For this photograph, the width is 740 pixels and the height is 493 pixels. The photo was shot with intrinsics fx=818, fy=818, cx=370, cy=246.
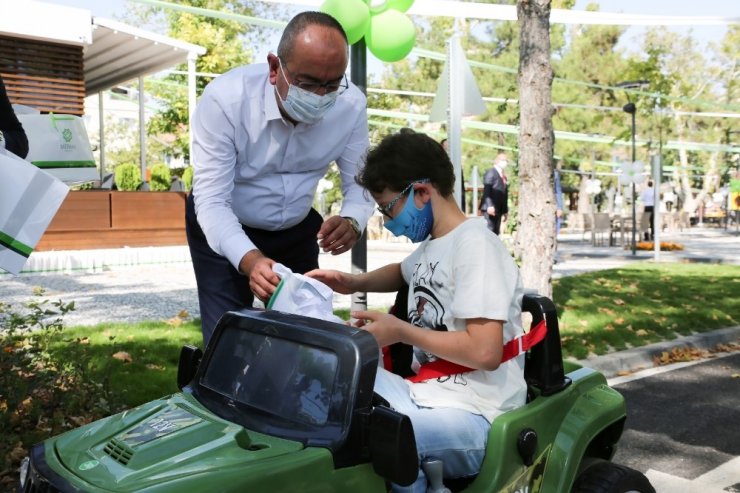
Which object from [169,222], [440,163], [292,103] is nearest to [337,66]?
[292,103]

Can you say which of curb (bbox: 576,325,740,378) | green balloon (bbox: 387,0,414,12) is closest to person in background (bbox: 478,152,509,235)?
curb (bbox: 576,325,740,378)

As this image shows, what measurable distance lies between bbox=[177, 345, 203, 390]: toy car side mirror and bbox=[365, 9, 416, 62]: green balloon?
4.07m

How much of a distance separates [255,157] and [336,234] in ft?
1.46

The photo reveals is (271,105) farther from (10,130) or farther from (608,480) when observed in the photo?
(608,480)

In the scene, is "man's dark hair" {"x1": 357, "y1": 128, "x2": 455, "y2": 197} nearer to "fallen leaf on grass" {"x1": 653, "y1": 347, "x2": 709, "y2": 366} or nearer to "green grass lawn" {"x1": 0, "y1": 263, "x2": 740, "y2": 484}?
"green grass lawn" {"x1": 0, "y1": 263, "x2": 740, "y2": 484}

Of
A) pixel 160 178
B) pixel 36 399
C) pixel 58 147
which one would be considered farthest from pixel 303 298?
pixel 160 178

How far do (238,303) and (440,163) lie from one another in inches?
44.0

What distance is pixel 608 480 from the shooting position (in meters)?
2.65

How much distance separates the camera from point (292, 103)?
10.0 feet

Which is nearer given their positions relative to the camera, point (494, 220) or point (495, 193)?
point (495, 193)

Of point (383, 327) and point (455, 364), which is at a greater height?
point (383, 327)

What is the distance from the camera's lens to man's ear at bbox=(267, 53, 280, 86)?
303 centimetres

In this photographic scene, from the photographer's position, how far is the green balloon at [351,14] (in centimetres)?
565

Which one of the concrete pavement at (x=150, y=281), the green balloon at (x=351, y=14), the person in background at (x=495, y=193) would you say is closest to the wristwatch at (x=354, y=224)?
the green balloon at (x=351, y=14)
